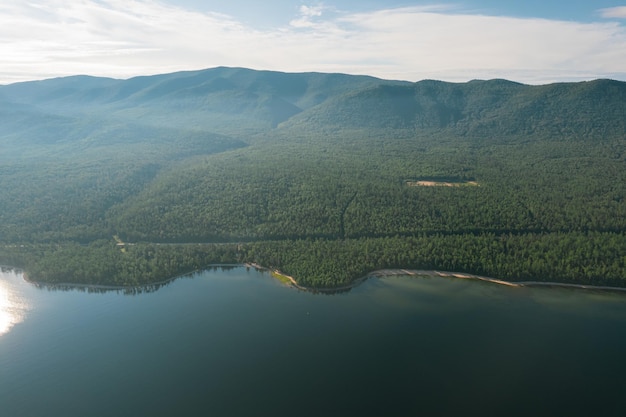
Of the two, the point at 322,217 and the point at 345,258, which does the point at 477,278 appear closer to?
the point at 345,258

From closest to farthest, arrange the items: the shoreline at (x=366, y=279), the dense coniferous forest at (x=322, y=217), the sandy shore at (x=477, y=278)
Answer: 1. the sandy shore at (x=477, y=278)
2. the shoreline at (x=366, y=279)
3. the dense coniferous forest at (x=322, y=217)

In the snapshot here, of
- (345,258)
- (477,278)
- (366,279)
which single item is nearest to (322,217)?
(345,258)

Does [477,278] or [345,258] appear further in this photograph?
[345,258]

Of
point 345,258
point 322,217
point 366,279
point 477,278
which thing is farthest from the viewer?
point 322,217

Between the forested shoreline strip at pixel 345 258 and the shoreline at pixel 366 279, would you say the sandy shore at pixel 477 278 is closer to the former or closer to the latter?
the shoreline at pixel 366 279

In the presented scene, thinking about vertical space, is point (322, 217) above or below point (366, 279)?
above

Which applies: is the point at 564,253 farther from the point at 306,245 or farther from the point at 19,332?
the point at 19,332

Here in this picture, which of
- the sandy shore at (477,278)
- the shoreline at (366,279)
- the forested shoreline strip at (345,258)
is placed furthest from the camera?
the forested shoreline strip at (345,258)

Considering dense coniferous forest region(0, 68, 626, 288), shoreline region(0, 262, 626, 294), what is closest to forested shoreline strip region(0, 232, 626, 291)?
dense coniferous forest region(0, 68, 626, 288)

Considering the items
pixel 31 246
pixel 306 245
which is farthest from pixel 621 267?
pixel 31 246

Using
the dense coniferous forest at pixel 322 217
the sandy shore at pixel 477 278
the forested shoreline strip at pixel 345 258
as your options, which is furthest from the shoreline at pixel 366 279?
the dense coniferous forest at pixel 322 217

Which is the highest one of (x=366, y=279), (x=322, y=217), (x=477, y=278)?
(x=322, y=217)

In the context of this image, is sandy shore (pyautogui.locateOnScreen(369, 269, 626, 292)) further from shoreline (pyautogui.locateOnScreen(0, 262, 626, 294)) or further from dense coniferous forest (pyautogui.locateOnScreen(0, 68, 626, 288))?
dense coniferous forest (pyautogui.locateOnScreen(0, 68, 626, 288))
